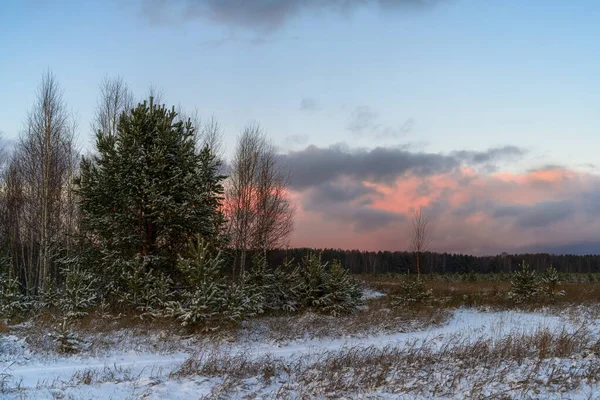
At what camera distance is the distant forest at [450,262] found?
321ft

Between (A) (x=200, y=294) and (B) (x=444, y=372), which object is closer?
(B) (x=444, y=372)

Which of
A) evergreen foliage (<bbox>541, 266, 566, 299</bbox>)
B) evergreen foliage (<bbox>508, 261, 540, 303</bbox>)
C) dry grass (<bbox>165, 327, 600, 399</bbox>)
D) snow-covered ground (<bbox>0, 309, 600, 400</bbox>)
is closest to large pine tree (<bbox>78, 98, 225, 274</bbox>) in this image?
snow-covered ground (<bbox>0, 309, 600, 400</bbox>)

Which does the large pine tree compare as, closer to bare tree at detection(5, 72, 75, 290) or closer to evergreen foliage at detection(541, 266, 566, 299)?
bare tree at detection(5, 72, 75, 290)

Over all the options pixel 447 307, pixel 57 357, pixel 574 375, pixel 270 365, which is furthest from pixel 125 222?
pixel 447 307

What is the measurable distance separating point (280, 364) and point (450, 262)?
107 m

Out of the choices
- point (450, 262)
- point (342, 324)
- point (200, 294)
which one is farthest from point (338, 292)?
point (450, 262)

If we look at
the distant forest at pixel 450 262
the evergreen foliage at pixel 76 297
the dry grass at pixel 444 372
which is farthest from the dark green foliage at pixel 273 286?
the distant forest at pixel 450 262

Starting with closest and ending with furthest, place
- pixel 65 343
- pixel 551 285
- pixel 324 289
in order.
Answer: pixel 65 343 → pixel 324 289 → pixel 551 285

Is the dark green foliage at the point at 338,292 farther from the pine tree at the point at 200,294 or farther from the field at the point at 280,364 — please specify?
the pine tree at the point at 200,294

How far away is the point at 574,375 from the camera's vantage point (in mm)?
7043

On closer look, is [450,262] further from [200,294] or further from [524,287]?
[200,294]

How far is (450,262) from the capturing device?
107 metres

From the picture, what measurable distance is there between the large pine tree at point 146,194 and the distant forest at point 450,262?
7728 centimetres

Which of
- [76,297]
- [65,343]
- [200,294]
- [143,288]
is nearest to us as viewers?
[65,343]
